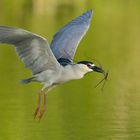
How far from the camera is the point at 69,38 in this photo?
14352mm

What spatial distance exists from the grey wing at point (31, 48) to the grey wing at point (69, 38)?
77cm

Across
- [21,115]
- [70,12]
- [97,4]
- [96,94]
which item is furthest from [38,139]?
[97,4]

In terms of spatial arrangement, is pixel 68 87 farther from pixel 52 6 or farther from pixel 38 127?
pixel 52 6

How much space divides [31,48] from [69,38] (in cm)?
170

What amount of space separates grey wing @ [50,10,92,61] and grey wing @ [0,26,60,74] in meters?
0.77

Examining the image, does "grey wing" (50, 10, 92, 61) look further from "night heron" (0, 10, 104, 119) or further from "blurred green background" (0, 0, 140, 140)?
"blurred green background" (0, 0, 140, 140)

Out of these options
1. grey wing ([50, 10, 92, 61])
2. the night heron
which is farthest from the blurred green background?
grey wing ([50, 10, 92, 61])

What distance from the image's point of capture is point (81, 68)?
12898 millimetres

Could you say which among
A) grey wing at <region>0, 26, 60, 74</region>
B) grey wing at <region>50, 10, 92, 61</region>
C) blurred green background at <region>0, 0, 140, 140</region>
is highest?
grey wing at <region>0, 26, 60, 74</region>

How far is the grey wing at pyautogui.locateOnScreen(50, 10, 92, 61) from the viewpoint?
14.0 m

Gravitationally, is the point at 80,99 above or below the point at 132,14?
above

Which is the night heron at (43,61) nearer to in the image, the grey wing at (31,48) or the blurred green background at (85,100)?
the grey wing at (31,48)

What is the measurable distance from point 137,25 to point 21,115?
2281 cm

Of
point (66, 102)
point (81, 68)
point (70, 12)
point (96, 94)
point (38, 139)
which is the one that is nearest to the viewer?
point (81, 68)
